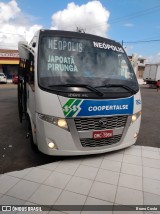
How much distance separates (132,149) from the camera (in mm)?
5129

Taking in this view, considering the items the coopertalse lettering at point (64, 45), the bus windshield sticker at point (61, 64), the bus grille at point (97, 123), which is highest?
the coopertalse lettering at point (64, 45)

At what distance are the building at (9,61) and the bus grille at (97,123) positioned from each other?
3480cm

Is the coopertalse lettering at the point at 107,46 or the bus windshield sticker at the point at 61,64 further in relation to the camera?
the coopertalse lettering at the point at 107,46

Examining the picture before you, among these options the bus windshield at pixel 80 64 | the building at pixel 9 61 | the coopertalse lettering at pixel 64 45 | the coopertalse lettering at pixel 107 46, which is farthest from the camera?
the building at pixel 9 61

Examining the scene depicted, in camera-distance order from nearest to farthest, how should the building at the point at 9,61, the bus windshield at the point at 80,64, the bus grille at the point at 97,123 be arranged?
the bus grille at the point at 97,123 < the bus windshield at the point at 80,64 < the building at the point at 9,61

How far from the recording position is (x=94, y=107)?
12.9 ft

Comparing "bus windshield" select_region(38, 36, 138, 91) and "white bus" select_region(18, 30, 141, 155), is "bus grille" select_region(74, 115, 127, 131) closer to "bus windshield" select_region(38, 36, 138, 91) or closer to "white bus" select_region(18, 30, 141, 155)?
"white bus" select_region(18, 30, 141, 155)

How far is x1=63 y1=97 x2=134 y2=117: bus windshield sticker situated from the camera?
12.6 feet

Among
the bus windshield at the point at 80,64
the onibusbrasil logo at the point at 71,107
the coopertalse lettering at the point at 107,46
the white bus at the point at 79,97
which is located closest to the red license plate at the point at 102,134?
the white bus at the point at 79,97

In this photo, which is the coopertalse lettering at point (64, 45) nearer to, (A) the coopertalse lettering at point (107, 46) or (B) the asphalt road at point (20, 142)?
(A) the coopertalse lettering at point (107, 46)

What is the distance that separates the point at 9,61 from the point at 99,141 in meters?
35.2

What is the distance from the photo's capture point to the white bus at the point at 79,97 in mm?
3867

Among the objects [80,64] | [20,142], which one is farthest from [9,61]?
[80,64]

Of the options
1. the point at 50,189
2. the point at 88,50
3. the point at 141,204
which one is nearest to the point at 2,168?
the point at 50,189
